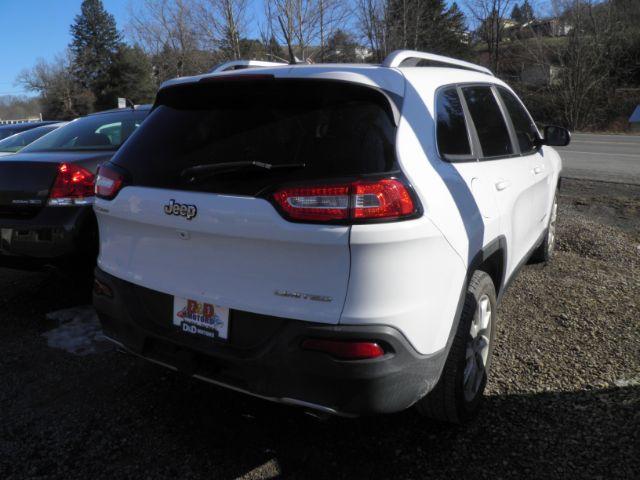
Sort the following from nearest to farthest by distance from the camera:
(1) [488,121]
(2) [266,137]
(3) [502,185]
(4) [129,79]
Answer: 1. (2) [266,137]
2. (3) [502,185]
3. (1) [488,121]
4. (4) [129,79]

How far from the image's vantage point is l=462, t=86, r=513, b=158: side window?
311 centimetres

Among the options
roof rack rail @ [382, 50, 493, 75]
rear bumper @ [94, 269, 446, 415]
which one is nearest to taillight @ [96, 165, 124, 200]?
rear bumper @ [94, 269, 446, 415]

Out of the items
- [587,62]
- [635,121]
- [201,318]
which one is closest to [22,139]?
[201,318]

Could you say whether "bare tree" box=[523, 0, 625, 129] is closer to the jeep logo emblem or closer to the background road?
the background road

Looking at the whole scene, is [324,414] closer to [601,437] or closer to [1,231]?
[601,437]

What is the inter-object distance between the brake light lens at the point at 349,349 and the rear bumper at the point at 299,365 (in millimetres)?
19

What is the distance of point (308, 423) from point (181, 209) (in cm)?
133

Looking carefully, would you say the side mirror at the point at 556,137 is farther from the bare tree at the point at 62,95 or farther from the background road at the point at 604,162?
the bare tree at the point at 62,95

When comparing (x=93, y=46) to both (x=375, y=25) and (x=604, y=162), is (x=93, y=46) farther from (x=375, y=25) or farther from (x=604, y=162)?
(x=604, y=162)

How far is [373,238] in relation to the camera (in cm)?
198

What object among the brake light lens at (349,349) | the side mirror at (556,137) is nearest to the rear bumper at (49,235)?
the brake light lens at (349,349)

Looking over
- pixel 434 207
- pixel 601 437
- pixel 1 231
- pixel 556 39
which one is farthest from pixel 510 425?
pixel 556 39

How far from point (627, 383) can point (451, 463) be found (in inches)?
54.6

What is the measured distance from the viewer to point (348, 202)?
2.00 metres
